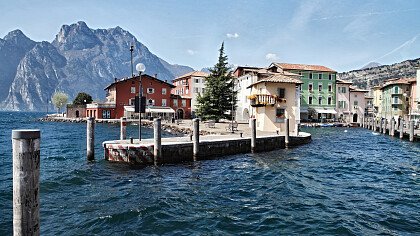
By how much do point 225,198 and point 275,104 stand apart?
27192 millimetres

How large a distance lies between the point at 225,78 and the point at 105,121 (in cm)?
3142

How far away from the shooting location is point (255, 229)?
9102 millimetres

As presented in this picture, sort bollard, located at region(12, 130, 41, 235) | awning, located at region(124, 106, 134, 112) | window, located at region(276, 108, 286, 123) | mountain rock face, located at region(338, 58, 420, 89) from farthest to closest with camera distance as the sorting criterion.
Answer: mountain rock face, located at region(338, 58, 420, 89)
awning, located at region(124, 106, 134, 112)
window, located at region(276, 108, 286, 123)
bollard, located at region(12, 130, 41, 235)

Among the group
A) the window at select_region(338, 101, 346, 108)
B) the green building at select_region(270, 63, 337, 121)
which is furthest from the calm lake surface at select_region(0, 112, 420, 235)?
the window at select_region(338, 101, 346, 108)

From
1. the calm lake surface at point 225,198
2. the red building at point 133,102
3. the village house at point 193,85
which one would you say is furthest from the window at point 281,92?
the village house at point 193,85

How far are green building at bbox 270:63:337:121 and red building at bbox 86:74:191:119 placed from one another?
29331mm

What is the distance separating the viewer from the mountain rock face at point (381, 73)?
132375mm

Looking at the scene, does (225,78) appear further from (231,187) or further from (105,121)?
(231,187)

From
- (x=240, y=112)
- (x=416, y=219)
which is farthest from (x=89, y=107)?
(x=416, y=219)

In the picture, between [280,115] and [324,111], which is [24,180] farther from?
[324,111]

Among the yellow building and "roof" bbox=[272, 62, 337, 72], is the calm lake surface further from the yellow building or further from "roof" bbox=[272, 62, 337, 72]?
"roof" bbox=[272, 62, 337, 72]

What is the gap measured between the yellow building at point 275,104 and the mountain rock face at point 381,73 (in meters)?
108

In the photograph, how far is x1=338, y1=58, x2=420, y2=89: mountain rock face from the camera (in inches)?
5212

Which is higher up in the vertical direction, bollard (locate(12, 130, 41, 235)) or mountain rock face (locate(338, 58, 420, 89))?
mountain rock face (locate(338, 58, 420, 89))
